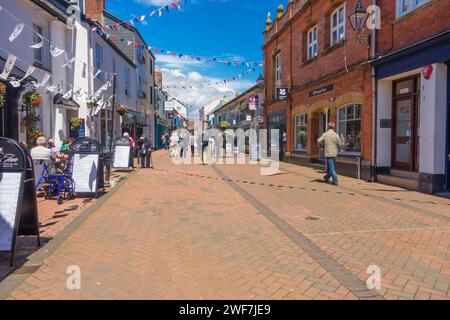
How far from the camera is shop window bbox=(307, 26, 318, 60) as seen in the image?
16.0m

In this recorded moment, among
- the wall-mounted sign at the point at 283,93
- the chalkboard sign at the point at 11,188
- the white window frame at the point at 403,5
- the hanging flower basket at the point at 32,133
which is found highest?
the white window frame at the point at 403,5

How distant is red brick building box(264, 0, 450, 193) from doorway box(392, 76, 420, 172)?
0.03 meters

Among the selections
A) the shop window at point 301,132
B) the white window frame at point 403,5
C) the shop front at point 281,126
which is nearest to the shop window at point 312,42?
the shop window at point 301,132

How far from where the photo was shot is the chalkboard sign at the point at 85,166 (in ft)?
27.4

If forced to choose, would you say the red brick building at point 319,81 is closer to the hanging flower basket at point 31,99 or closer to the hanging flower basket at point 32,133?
the hanging flower basket at point 31,99

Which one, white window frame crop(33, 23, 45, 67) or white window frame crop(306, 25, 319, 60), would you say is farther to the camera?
white window frame crop(306, 25, 319, 60)

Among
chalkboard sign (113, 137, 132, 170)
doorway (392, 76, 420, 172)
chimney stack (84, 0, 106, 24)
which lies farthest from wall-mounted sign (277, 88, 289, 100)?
chimney stack (84, 0, 106, 24)

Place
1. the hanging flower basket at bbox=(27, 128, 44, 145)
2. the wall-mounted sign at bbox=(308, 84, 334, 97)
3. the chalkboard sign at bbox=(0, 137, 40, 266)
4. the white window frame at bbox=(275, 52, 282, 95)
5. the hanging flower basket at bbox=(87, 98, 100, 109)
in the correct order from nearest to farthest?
the chalkboard sign at bbox=(0, 137, 40, 266) < the hanging flower basket at bbox=(27, 128, 44, 145) < the wall-mounted sign at bbox=(308, 84, 334, 97) < the hanging flower basket at bbox=(87, 98, 100, 109) < the white window frame at bbox=(275, 52, 282, 95)

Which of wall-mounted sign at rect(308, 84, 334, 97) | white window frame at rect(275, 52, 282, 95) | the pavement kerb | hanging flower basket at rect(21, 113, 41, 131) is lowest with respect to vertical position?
the pavement kerb

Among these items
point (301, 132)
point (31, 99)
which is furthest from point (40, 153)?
point (301, 132)

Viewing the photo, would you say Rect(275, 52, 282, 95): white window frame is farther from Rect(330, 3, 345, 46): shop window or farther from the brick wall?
the brick wall

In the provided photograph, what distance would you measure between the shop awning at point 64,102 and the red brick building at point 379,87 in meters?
10.0

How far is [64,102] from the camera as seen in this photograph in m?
12.6
